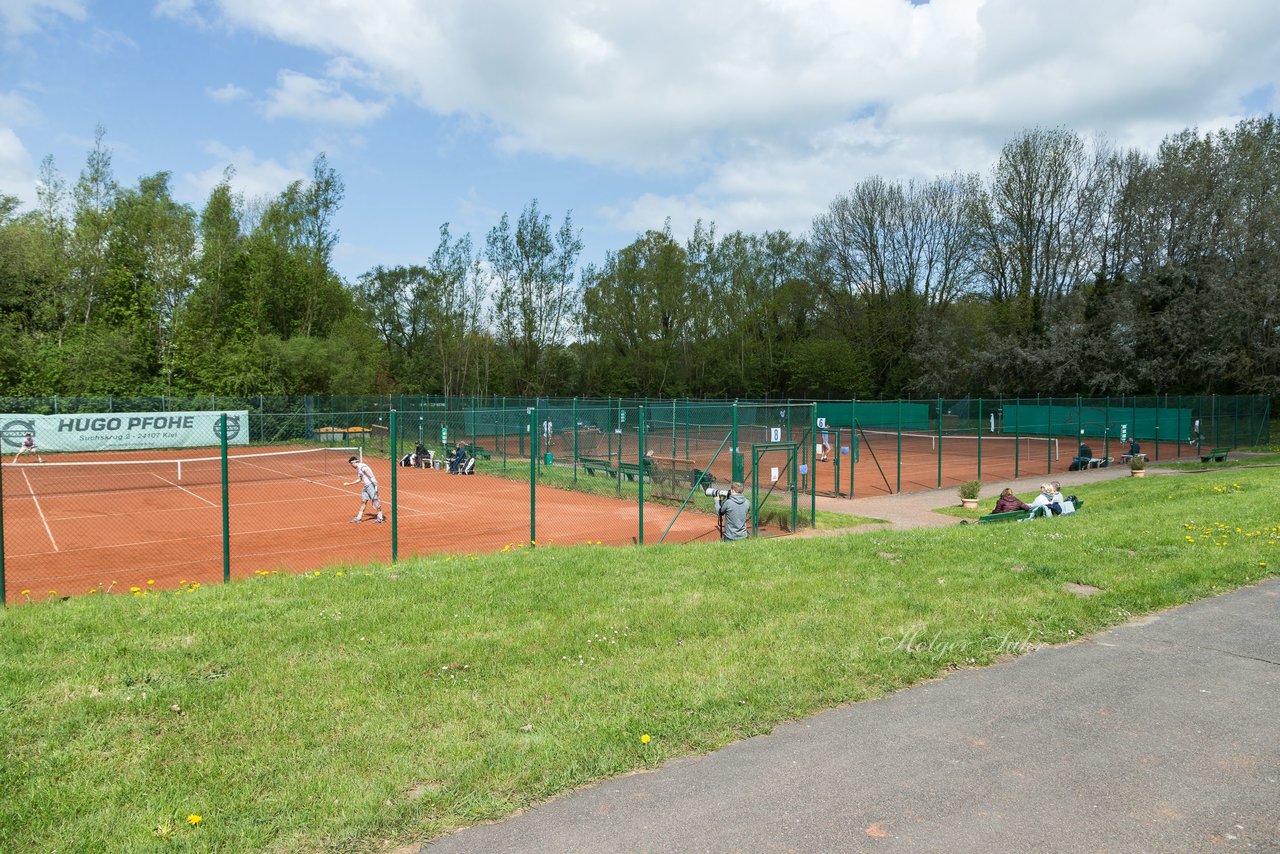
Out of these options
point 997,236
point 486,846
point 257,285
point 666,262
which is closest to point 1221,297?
point 997,236

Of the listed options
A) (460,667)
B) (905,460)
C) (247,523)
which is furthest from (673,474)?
(905,460)

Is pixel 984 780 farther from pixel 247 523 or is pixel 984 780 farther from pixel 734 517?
pixel 247 523

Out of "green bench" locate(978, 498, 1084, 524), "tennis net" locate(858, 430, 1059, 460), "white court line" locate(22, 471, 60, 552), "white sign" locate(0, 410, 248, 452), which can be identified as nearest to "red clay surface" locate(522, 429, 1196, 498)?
"tennis net" locate(858, 430, 1059, 460)

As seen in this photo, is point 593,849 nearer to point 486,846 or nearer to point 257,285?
point 486,846

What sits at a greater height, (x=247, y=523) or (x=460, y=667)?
(x=460, y=667)

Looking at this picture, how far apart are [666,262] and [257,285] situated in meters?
31.9

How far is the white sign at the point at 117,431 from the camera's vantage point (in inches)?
1246

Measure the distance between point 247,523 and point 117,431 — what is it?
68.2 feet

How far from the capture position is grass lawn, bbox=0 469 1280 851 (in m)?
4.01

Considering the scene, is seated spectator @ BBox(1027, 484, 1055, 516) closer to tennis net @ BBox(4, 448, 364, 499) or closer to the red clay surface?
the red clay surface

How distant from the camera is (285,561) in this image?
42.1ft

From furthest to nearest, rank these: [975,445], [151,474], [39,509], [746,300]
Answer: [746,300]
[975,445]
[151,474]
[39,509]

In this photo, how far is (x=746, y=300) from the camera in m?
67.6

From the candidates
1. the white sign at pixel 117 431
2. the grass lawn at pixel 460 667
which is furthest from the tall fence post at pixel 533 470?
the white sign at pixel 117 431
